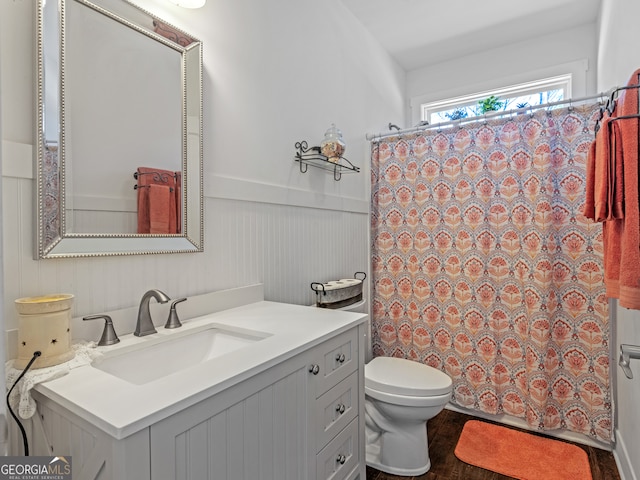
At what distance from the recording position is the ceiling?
230 centimetres

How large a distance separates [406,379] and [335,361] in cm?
72

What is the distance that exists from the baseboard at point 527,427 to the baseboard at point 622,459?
0.28 ft

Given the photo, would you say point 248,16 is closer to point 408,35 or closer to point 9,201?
point 9,201

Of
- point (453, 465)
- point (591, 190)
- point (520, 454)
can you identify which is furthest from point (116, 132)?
point (520, 454)

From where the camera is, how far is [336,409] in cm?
124

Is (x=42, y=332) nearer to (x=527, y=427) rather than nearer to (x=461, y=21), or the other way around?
(x=527, y=427)

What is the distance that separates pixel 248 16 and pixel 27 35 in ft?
3.01

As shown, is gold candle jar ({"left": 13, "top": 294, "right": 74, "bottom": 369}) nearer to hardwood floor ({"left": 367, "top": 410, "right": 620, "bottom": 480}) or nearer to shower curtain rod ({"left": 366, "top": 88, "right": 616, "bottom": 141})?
hardwood floor ({"left": 367, "top": 410, "right": 620, "bottom": 480})

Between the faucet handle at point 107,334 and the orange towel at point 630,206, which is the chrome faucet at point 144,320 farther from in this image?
the orange towel at point 630,206

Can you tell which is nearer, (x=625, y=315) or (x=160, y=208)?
(x=160, y=208)

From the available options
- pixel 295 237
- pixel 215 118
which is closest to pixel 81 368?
pixel 215 118

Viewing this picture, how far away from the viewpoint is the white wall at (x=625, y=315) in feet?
4.50

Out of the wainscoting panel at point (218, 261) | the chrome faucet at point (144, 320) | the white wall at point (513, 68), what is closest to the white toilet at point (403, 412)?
the wainscoting panel at point (218, 261)

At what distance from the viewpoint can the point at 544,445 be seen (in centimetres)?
193
